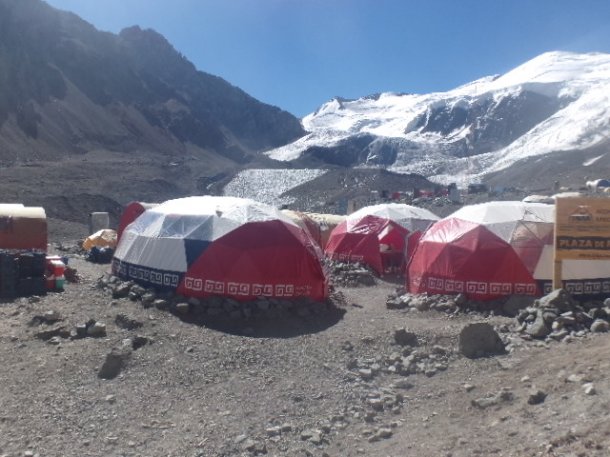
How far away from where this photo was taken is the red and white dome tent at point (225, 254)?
13.4 m

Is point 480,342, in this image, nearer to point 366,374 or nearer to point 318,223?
point 366,374

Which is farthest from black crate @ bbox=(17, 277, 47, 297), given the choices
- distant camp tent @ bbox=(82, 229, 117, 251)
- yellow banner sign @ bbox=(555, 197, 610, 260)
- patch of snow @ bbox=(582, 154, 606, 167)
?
patch of snow @ bbox=(582, 154, 606, 167)

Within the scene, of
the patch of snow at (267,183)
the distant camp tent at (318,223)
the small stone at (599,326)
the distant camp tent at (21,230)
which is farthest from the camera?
the patch of snow at (267,183)

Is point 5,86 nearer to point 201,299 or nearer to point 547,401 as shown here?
point 201,299

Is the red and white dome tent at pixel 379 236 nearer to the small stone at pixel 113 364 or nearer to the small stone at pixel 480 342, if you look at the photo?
the small stone at pixel 480 342

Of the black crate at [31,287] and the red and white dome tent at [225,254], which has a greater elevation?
the red and white dome tent at [225,254]

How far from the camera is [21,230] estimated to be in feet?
55.0

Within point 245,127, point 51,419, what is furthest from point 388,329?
point 245,127

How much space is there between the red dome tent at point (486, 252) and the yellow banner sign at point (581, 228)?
2.89 meters

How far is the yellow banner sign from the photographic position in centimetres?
1122

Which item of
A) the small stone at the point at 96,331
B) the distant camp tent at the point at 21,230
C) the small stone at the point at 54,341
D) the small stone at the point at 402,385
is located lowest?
the small stone at the point at 402,385

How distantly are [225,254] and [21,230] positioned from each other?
20.4 ft

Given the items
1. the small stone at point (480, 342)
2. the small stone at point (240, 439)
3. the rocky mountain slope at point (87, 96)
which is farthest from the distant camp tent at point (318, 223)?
the rocky mountain slope at point (87, 96)

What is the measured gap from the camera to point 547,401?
688 cm
